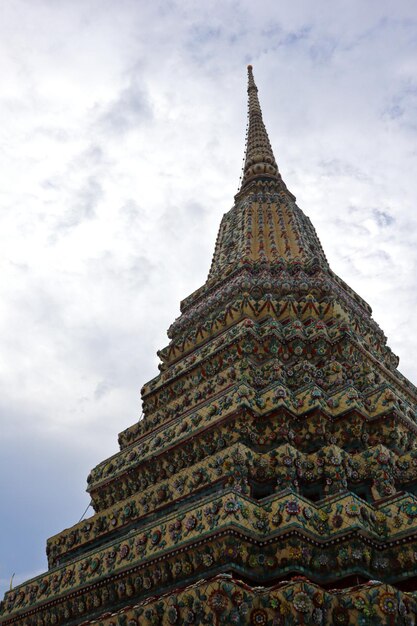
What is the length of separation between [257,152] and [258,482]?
62.4ft

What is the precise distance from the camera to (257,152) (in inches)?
1072

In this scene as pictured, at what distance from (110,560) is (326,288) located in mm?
9532

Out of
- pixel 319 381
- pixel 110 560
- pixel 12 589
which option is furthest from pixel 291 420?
pixel 12 589

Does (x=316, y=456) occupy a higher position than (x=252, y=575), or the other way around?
(x=316, y=456)

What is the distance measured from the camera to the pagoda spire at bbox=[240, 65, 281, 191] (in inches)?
1030

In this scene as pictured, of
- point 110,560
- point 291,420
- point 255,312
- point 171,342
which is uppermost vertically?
point 171,342

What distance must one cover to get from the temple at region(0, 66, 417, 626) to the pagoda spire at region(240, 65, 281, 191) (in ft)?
24.1

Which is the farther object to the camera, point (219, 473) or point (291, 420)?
point (291, 420)

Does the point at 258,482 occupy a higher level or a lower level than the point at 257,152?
lower

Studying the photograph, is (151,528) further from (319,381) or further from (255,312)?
(255,312)

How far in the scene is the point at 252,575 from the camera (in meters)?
9.34

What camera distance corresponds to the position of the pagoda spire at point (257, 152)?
85.9 feet

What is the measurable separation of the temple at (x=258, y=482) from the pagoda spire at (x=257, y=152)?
7.34m

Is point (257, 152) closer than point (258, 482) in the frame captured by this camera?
No
